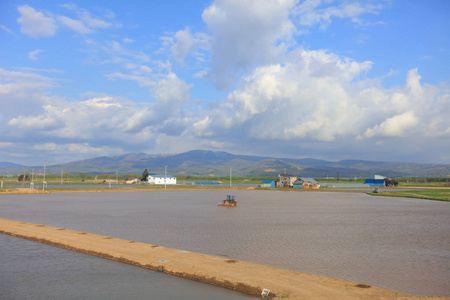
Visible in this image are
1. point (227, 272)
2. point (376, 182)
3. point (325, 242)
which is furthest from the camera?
point (376, 182)

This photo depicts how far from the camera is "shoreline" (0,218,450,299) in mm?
14062

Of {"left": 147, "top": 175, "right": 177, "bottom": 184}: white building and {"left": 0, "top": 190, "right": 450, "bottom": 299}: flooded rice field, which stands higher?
{"left": 147, "top": 175, "right": 177, "bottom": 184}: white building

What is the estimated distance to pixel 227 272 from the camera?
17.1m

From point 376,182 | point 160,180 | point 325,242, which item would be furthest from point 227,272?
point 376,182

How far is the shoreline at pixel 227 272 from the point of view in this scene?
14062 millimetres

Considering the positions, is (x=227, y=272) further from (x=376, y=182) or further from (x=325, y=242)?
(x=376, y=182)

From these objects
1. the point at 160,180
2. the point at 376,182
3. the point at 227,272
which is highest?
the point at 160,180

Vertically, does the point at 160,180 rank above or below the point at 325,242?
above

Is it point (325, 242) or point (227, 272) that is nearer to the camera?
point (227, 272)

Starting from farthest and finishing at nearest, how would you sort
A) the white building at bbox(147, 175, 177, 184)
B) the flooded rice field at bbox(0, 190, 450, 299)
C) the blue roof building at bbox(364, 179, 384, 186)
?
the blue roof building at bbox(364, 179, 384, 186) → the white building at bbox(147, 175, 177, 184) → the flooded rice field at bbox(0, 190, 450, 299)

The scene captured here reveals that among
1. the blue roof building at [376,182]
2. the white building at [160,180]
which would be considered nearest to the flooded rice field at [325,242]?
the white building at [160,180]

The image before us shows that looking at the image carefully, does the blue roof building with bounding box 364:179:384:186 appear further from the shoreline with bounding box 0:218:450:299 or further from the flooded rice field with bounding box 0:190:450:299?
the shoreline with bounding box 0:218:450:299

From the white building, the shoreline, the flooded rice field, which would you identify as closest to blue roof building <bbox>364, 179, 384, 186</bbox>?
the white building

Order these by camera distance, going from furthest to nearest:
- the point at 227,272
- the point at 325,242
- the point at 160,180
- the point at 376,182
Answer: the point at 376,182 → the point at 160,180 → the point at 325,242 → the point at 227,272
